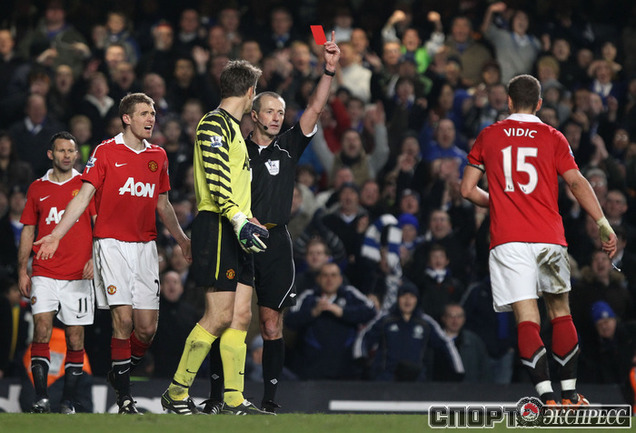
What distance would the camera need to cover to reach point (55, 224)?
9.27 meters

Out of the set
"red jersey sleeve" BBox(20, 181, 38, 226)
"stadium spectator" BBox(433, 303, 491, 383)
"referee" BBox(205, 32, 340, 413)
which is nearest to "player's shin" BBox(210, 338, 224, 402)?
"referee" BBox(205, 32, 340, 413)

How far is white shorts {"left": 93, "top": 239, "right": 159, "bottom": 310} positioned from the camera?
8484mm

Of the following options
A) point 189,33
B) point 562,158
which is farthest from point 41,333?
point 189,33

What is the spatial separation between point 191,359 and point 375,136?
769 centimetres

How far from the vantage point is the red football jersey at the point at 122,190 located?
848 cm

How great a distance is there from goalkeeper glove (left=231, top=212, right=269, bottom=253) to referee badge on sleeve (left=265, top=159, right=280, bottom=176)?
1017 mm

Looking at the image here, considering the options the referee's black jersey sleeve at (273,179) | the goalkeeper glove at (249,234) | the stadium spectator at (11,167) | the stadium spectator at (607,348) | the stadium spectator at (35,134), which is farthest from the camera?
the stadium spectator at (35,134)

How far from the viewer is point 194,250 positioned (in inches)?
308

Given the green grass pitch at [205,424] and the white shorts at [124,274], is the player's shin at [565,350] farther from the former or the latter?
the white shorts at [124,274]

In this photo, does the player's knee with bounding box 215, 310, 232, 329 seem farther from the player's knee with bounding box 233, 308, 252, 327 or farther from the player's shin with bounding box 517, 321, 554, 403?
the player's shin with bounding box 517, 321, 554, 403

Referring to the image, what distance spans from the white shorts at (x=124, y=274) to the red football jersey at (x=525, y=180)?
8.86 ft

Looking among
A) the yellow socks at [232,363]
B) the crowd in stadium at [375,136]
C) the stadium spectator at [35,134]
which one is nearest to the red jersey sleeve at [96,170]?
the yellow socks at [232,363]

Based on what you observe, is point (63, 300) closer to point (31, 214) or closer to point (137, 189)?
point (31, 214)

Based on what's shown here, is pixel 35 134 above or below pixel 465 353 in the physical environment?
above
